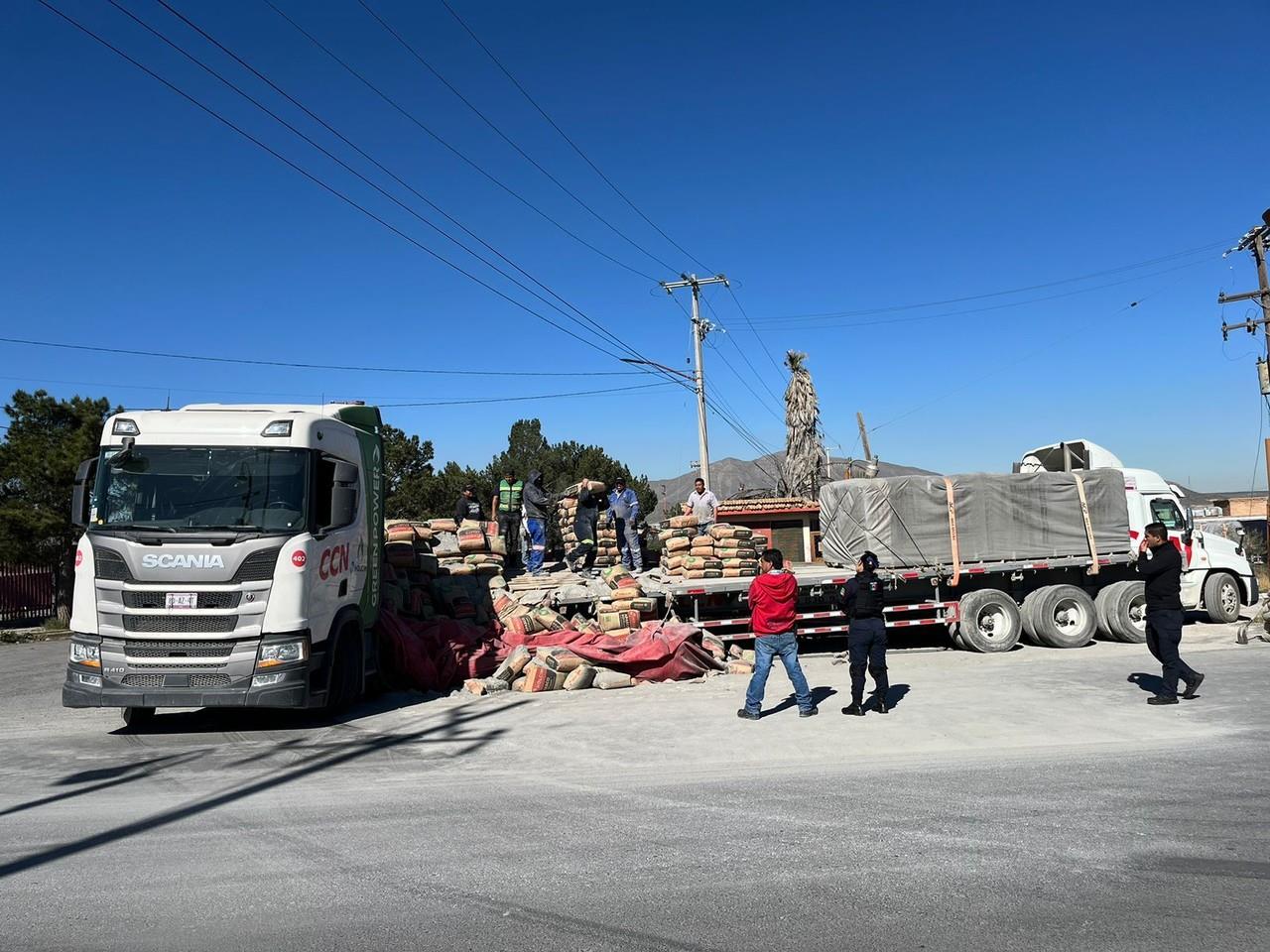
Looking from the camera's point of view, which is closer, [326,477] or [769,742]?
[769,742]

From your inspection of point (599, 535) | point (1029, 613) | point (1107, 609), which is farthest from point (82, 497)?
point (1107, 609)

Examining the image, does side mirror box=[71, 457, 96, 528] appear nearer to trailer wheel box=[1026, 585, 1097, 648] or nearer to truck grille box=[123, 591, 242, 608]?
truck grille box=[123, 591, 242, 608]

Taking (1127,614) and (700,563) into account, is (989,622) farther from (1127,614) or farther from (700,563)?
(700,563)

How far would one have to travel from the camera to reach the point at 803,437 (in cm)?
3406

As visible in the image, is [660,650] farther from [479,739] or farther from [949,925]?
[949,925]

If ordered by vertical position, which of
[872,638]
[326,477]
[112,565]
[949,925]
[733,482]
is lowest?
[949,925]

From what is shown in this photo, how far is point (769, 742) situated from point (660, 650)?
12.0 feet

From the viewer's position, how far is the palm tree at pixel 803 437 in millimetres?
33938

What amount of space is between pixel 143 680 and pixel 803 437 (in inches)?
1126

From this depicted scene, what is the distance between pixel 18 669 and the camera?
585 inches

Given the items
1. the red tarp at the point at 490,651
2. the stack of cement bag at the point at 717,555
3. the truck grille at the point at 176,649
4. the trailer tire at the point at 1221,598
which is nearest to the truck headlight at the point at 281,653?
the truck grille at the point at 176,649

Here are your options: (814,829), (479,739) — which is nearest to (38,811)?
(479,739)

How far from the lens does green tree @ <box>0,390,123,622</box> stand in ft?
74.2

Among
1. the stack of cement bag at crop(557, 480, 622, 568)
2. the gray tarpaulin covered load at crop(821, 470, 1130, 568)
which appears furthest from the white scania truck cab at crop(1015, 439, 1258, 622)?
the stack of cement bag at crop(557, 480, 622, 568)
